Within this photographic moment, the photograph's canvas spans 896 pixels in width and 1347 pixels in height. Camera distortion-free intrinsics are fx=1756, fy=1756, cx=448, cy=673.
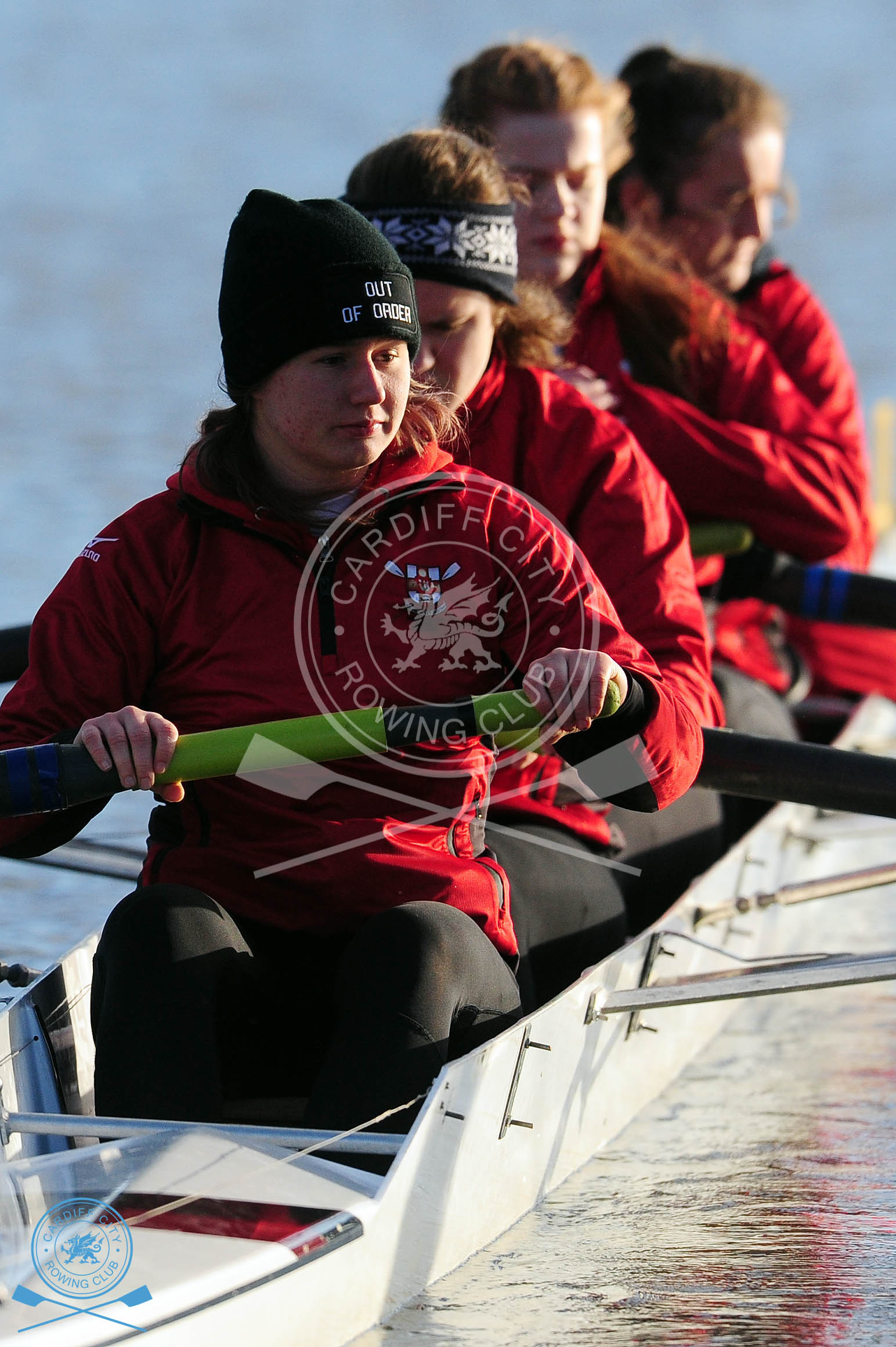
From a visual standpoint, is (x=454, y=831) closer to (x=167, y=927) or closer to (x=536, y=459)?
(x=167, y=927)

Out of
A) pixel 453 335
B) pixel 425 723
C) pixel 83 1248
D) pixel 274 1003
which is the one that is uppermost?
pixel 453 335

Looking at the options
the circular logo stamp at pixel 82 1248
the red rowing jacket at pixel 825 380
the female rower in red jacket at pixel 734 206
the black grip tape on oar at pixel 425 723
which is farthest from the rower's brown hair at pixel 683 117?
the circular logo stamp at pixel 82 1248

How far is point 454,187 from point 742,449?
83 centimetres

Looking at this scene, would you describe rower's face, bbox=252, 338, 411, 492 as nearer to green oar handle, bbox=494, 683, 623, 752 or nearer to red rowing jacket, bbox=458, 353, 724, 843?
green oar handle, bbox=494, 683, 623, 752

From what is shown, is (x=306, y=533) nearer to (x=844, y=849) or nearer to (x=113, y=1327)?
(x=113, y=1327)

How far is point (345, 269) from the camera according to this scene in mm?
1632

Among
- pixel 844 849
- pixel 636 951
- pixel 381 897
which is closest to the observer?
pixel 381 897

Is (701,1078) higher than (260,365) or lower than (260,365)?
lower

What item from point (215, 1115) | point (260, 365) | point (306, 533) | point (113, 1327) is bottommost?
point (113, 1327)

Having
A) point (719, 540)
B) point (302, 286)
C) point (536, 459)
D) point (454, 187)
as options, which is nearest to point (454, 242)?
point (454, 187)

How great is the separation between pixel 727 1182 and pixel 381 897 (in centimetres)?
67

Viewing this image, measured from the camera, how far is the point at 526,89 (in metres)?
2.56

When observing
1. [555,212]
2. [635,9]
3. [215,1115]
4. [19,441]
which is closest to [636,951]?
[215,1115]

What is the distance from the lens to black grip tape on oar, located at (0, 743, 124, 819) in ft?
4.94
